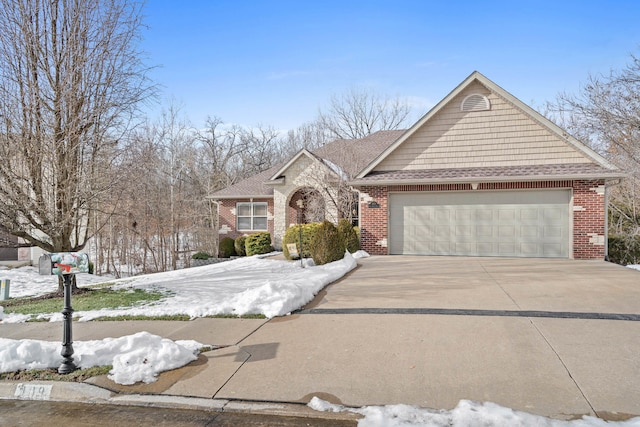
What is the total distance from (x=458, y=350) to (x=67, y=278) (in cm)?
449

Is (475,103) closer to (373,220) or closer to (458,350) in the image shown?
(373,220)

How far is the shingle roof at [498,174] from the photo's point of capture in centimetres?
1301

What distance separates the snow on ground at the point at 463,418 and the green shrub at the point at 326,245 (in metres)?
9.05

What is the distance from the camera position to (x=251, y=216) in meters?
22.6

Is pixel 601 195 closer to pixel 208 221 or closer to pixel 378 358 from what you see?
pixel 378 358

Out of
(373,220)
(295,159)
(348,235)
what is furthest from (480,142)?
(295,159)

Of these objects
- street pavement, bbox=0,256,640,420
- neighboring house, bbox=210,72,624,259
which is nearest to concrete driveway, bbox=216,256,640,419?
street pavement, bbox=0,256,640,420

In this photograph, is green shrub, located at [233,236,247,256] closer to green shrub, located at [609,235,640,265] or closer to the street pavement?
the street pavement

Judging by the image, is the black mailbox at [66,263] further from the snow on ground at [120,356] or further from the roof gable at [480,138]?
the roof gable at [480,138]

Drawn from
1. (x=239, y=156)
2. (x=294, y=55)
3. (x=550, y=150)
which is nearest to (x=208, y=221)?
(x=239, y=156)

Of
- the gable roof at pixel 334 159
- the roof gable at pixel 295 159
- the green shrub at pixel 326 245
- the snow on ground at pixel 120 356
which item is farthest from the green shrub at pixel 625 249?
the snow on ground at pixel 120 356

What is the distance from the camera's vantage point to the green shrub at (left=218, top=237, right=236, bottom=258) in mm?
21109

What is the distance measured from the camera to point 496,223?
45.9 ft

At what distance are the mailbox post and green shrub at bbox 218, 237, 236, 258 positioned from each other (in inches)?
637
